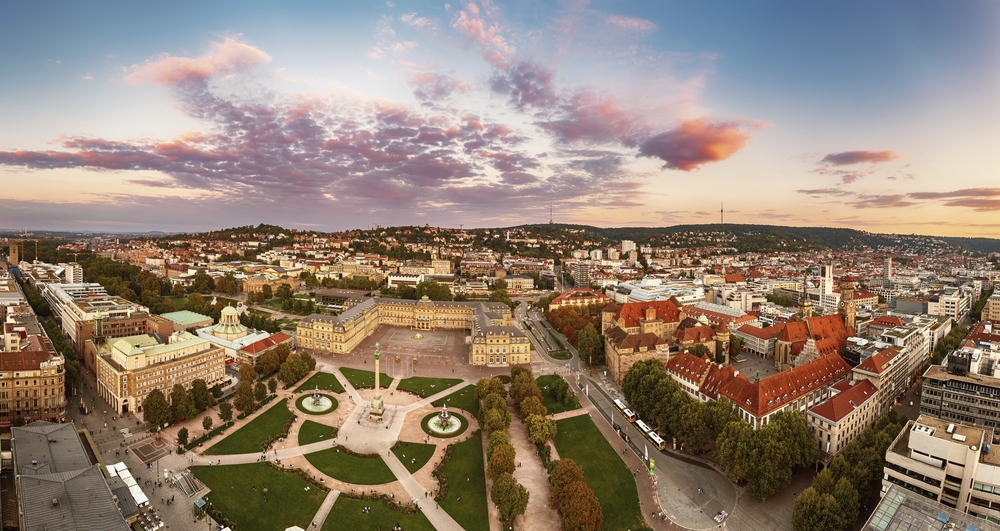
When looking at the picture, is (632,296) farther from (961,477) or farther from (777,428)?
(961,477)

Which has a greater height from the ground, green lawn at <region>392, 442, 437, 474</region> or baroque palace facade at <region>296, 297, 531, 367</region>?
baroque palace facade at <region>296, 297, 531, 367</region>

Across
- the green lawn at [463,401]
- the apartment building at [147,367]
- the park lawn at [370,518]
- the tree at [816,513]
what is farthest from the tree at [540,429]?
the apartment building at [147,367]

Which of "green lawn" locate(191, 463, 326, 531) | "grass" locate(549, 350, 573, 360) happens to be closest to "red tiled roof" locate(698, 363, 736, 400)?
"grass" locate(549, 350, 573, 360)

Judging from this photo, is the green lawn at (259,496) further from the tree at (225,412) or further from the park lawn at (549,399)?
the park lawn at (549,399)

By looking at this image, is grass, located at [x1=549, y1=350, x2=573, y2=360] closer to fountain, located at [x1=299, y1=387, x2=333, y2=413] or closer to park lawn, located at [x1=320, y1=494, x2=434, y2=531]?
fountain, located at [x1=299, y1=387, x2=333, y2=413]

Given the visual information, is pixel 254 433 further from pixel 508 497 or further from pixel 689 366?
pixel 689 366

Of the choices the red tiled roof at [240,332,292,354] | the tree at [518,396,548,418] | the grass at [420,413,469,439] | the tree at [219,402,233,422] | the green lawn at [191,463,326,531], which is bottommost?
the green lawn at [191,463,326,531]
